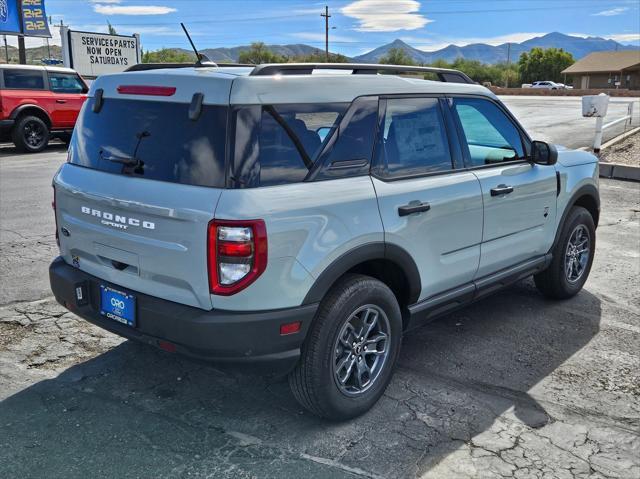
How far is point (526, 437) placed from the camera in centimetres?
319

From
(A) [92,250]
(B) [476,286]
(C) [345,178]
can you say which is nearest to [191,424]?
(A) [92,250]

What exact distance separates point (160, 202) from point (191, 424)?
1.21m

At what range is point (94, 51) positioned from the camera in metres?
24.5

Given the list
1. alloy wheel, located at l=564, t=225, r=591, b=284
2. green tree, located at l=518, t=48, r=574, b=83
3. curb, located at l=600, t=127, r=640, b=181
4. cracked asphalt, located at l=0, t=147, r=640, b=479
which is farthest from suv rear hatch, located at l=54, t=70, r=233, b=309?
green tree, located at l=518, t=48, r=574, b=83

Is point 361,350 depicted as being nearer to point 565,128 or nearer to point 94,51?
point 565,128

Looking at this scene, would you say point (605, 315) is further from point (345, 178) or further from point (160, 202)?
point (160, 202)

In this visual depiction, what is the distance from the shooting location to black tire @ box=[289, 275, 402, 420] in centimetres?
304

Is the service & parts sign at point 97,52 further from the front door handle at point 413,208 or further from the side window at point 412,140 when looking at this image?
the front door handle at point 413,208

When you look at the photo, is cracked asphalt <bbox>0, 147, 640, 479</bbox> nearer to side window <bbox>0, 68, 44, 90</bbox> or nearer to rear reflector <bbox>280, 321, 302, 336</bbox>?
rear reflector <bbox>280, 321, 302, 336</bbox>

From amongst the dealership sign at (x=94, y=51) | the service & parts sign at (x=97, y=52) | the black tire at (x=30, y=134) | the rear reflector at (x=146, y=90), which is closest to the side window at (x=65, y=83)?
the black tire at (x=30, y=134)

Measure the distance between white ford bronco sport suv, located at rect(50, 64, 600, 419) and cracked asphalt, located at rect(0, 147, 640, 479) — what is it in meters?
0.33

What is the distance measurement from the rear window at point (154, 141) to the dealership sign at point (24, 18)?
24002mm

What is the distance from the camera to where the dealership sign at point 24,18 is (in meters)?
23.7

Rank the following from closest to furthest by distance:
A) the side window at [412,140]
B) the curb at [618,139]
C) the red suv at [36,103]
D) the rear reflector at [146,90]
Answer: the rear reflector at [146,90], the side window at [412,140], the curb at [618,139], the red suv at [36,103]
